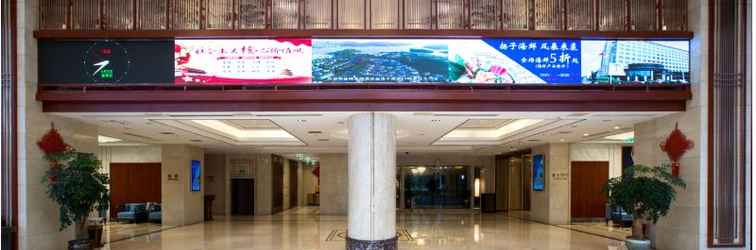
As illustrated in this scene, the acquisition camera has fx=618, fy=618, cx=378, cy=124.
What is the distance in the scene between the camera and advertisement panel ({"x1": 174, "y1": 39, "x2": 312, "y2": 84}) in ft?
35.1

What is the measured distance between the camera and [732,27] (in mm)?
10594

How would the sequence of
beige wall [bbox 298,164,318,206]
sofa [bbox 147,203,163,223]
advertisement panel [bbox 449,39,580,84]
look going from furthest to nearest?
beige wall [bbox 298,164,318,206], sofa [bbox 147,203,163,223], advertisement panel [bbox 449,39,580,84]

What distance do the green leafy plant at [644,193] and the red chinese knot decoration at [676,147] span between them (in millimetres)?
Answer: 178

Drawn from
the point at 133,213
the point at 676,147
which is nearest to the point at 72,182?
the point at 133,213

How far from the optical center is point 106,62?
1073cm

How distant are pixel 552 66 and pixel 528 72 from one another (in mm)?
425

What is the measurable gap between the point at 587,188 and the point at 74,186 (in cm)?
1602

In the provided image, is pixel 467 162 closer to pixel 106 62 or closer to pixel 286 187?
pixel 286 187

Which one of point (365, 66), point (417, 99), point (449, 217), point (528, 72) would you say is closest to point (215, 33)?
point (365, 66)

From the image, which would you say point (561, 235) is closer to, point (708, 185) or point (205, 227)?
point (708, 185)

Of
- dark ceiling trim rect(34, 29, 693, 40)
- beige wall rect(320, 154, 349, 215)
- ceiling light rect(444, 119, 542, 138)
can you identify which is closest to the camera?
dark ceiling trim rect(34, 29, 693, 40)

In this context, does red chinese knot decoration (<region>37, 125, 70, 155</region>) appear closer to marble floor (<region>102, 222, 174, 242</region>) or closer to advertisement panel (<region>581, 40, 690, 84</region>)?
marble floor (<region>102, 222, 174, 242</region>)

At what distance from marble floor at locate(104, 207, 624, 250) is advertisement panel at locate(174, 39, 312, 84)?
4386 millimetres

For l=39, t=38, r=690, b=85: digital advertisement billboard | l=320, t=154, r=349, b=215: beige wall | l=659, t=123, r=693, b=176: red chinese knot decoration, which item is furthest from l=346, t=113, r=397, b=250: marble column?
l=320, t=154, r=349, b=215: beige wall
